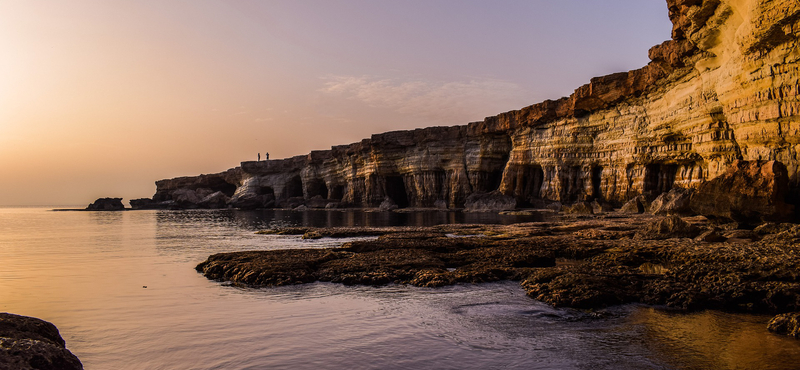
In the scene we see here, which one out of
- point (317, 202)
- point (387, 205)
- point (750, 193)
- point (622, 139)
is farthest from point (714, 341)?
point (317, 202)

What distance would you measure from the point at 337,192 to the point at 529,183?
3614cm

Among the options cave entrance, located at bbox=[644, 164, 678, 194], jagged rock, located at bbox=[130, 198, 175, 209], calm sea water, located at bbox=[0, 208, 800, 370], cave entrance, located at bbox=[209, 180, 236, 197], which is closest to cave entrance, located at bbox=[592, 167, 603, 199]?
cave entrance, located at bbox=[644, 164, 678, 194]

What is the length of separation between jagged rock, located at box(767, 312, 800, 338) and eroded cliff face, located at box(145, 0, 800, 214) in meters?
13.0

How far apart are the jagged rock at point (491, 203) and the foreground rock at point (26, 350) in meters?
46.0

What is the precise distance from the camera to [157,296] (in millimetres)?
10500

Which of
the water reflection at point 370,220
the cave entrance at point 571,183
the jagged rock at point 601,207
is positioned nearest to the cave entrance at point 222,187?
the water reflection at point 370,220

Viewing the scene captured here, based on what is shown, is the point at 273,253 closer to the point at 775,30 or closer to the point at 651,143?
the point at 775,30

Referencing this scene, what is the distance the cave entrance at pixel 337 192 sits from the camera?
253 ft

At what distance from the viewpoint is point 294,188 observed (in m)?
84.9

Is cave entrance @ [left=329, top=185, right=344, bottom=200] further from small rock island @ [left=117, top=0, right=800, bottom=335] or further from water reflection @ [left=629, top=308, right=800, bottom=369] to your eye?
water reflection @ [left=629, top=308, right=800, bottom=369]

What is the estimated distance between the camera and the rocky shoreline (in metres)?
8.34

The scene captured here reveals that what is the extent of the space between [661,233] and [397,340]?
12.1 meters

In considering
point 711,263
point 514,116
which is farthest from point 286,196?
point 711,263

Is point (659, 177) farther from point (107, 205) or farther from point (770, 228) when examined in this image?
point (107, 205)
